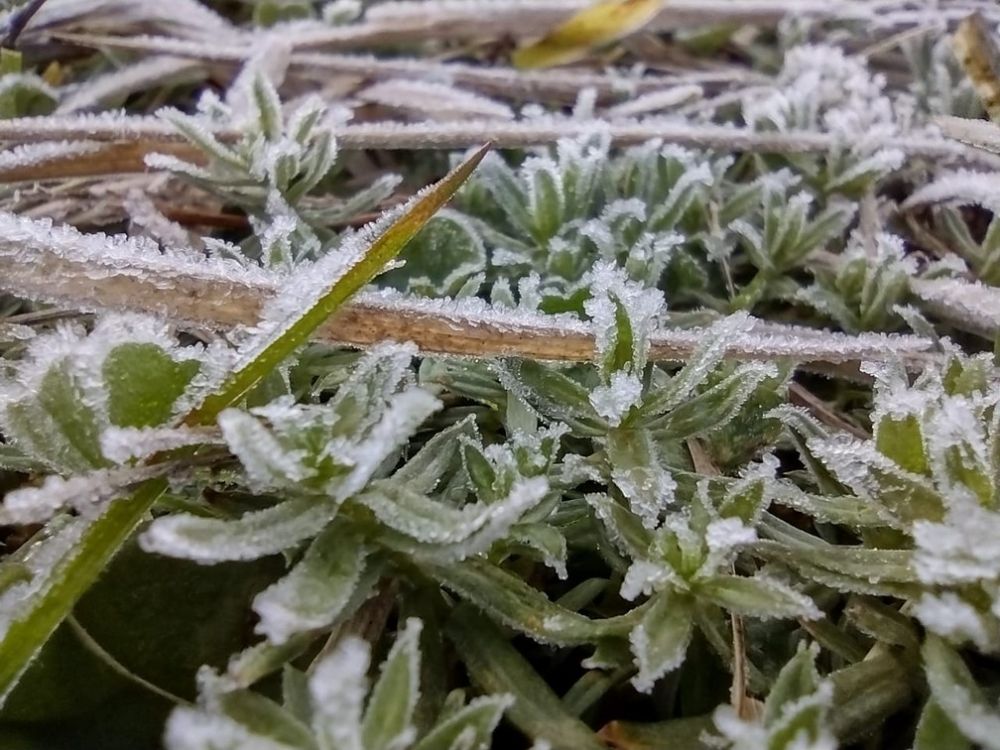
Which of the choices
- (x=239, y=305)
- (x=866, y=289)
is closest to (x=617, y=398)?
(x=239, y=305)

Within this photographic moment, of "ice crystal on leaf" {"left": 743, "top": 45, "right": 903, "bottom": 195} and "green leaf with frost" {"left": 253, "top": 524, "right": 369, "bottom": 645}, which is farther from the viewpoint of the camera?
"ice crystal on leaf" {"left": 743, "top": 45, "right": 903, "bottom": 195}

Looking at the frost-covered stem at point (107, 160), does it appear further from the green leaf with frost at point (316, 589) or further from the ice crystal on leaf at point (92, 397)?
the green leaf with frost at point (316, 589)

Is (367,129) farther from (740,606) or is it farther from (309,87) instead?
(740,606)

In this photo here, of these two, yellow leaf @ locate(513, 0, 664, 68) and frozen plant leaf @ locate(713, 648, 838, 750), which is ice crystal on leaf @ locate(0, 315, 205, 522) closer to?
frozen plant leaf @ locate(713, 648, 838, 750)

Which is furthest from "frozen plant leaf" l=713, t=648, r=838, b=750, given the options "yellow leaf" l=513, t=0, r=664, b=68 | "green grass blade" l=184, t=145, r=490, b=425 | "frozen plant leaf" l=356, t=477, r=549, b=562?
"yellow leaf" l=513, t=0, r=664, b=68

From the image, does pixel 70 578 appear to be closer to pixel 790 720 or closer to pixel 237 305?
pixel 237 305

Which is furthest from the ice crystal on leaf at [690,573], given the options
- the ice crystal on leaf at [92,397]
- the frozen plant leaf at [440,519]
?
the ice crystal on leaf at [92,397]
